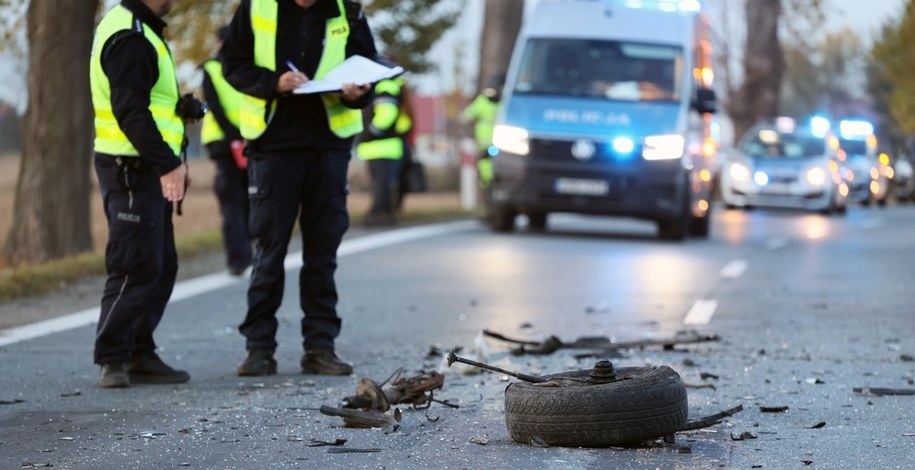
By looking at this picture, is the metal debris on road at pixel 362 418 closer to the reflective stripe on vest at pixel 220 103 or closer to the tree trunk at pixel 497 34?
the reflective stripe on vest at pixel 220 103

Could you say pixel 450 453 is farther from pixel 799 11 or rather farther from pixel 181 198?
pixel 799 11

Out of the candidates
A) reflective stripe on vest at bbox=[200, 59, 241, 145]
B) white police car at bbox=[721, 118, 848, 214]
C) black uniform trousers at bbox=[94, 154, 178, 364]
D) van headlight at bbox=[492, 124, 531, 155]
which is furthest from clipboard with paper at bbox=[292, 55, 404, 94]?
white police car at bbox=[721, 118, 848, 214]

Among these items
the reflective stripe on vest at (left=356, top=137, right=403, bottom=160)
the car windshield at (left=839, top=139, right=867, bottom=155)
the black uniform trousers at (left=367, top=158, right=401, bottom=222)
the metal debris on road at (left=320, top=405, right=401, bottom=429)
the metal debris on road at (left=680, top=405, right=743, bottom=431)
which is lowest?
the car windshield at (left=839, top=139, right=867, bottom=155)

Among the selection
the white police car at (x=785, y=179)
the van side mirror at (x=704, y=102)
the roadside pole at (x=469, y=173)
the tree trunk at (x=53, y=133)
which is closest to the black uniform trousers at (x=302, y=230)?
the tree trunk at (x=53, y=133)

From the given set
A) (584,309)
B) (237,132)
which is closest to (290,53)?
(584,309)

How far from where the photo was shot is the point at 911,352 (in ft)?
31.4

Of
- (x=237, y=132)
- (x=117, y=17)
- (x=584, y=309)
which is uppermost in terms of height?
(x=117, y=17)

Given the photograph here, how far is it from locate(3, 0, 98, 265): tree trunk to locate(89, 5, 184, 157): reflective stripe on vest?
8078 millimetres

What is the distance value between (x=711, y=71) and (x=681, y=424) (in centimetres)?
1645

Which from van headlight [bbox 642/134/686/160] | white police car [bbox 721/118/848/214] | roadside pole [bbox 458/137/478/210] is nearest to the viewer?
van headlight [bbox 642/134/686/160]

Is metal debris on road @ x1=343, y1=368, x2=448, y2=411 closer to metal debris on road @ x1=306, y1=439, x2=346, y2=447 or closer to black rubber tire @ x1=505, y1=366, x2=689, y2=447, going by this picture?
metal debris on road @ x1=306, y1=439, x2=346, y2=447

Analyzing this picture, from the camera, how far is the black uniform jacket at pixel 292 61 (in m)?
8.69

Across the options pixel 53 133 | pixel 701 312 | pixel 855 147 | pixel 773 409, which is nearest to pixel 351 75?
pixel 773 409

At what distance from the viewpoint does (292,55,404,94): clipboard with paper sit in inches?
335
